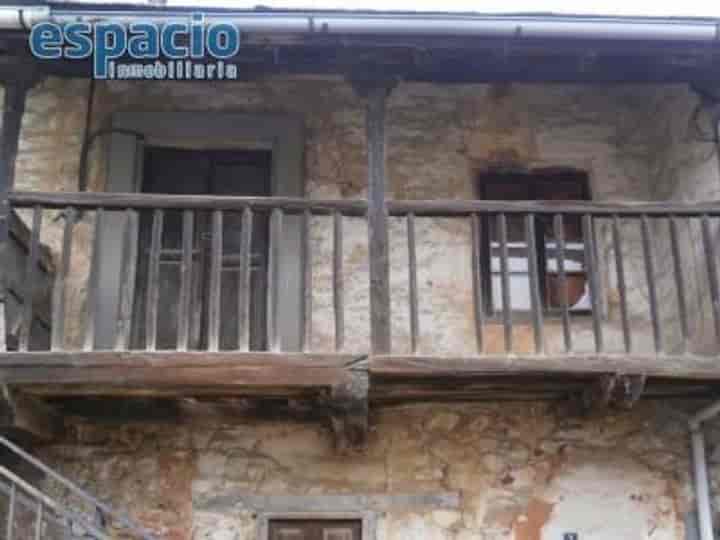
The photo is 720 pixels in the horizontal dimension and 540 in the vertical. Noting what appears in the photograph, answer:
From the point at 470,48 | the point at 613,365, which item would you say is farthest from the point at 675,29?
the point at 613,365

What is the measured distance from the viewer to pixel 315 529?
6.89 meters

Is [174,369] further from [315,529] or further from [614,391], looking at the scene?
[614,391]

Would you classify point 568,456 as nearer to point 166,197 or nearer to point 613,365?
point 613,365

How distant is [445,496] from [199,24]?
3.51 metres

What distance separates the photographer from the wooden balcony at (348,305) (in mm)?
6188

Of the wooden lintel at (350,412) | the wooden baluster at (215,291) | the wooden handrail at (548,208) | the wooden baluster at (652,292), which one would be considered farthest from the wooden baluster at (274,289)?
the wooden baluster at (652,292)

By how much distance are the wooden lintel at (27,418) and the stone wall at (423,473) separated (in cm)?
19

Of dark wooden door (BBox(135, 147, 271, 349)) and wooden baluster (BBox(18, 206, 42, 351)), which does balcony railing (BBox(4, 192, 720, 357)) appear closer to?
dark wooden door (BBox(135, 147, 271, 349))

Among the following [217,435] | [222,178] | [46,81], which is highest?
[46,81]

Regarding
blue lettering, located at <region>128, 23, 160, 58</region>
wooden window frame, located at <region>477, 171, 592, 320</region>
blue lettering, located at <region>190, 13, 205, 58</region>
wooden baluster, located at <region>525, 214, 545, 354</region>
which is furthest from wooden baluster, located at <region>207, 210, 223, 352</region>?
wooden window frame, located at <region>477, 171, 592, 320</region>

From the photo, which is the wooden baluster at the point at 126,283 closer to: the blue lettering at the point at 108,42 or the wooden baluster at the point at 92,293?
the wooden baluster at the point at 92,293

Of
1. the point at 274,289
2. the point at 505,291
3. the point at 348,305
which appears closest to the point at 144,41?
the point at 274,289

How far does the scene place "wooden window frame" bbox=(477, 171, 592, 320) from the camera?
25.4 feet

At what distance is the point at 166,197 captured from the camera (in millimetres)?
6410
